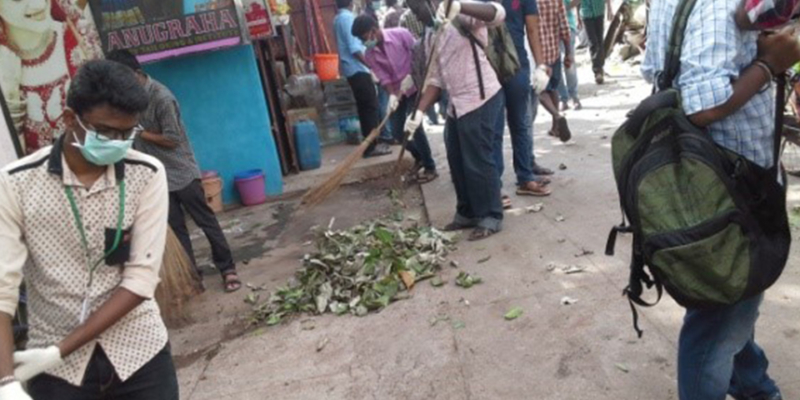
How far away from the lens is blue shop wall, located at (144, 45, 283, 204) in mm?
6973

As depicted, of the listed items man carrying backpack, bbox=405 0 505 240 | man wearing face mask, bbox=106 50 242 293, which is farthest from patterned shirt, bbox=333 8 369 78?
man wearing face mask, bbox=106 50 242 293

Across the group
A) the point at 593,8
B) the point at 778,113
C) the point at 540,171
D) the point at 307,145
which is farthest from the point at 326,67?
the point at 778,113

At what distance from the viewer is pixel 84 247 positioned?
1.98m

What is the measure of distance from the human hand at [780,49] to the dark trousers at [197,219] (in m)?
3.81

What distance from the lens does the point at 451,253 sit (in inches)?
189

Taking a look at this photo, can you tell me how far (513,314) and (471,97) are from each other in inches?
68.1

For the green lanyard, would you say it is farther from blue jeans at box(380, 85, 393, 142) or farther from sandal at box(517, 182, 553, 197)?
blue jeans at box(380, 85, 393, 142)

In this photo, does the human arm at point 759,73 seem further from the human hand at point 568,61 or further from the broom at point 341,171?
the human hand at point 568,61

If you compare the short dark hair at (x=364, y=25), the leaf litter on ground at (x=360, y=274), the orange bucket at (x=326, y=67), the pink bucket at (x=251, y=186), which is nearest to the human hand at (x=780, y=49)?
the leaf litter on ground at (x=360, y=274)

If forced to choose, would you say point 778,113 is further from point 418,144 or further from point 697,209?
point 418,144

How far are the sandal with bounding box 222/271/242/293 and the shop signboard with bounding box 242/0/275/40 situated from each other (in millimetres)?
2968

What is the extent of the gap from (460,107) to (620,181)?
2.80m

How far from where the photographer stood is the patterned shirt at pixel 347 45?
8.16 metres

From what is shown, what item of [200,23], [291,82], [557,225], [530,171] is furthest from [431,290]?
[291,82]
